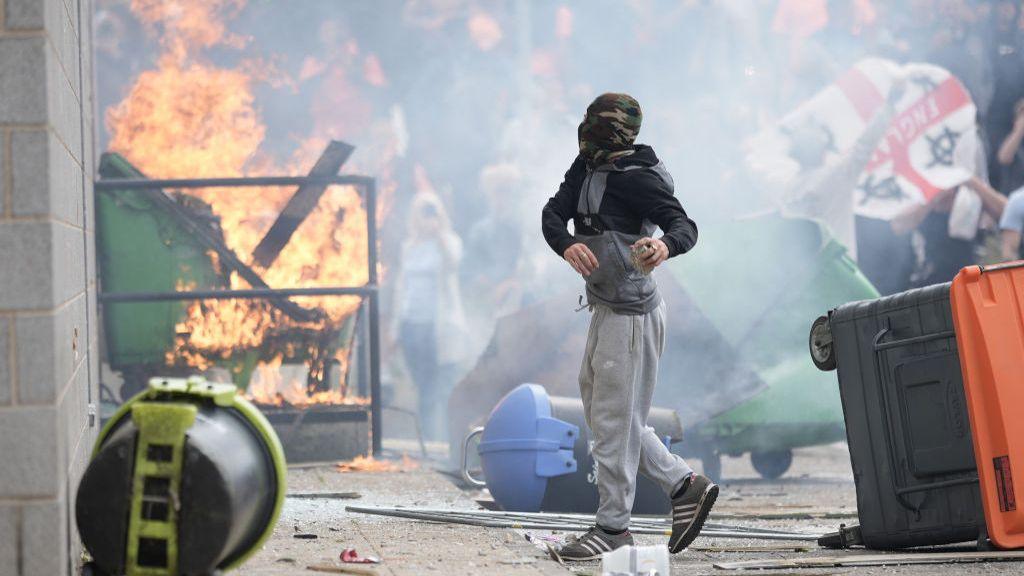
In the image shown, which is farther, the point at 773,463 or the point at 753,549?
the point at 773,463

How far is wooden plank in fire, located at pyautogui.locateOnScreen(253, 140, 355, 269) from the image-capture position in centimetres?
1020

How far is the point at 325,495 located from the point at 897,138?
29.3ft

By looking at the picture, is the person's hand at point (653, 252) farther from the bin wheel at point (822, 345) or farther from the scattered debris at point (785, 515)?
the scattered debris at point (785, 515)

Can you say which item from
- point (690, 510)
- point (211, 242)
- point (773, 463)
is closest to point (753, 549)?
point (690, 510)

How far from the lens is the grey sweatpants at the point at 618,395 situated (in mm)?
4910

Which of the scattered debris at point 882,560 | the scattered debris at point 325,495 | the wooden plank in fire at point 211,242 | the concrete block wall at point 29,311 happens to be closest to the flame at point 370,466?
the wooden plank in fire at point 211,242

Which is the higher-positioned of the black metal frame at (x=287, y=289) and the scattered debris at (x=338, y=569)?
the black metal frame at (x=287, y=289)

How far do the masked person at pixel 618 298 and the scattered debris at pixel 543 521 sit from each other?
2.95ft

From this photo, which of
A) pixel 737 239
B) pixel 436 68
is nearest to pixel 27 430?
pixel 737 239

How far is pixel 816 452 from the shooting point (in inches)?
486

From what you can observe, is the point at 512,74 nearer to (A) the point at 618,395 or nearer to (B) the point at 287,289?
(B) the point at 287,289

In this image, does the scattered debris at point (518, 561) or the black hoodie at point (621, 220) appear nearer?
the scattered debris at point (518, 561)

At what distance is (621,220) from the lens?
16.3 ft

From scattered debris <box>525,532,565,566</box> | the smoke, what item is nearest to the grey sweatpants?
scattered debris <box>525,532,565,566</box>
